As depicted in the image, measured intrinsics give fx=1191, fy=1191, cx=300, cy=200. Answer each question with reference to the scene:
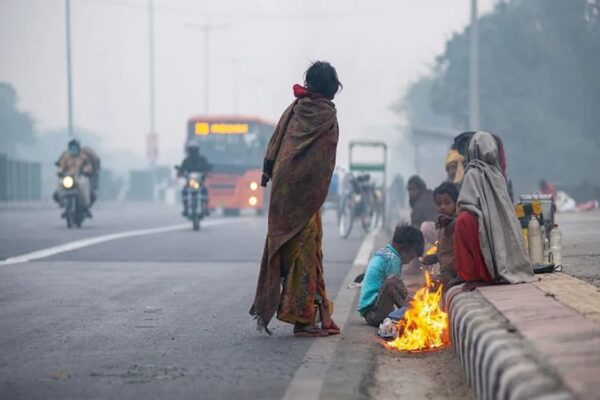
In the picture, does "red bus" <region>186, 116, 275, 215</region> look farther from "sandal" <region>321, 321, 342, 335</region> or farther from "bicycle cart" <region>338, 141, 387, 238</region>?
"sandal" <region>321, 321, 342, 335</region>

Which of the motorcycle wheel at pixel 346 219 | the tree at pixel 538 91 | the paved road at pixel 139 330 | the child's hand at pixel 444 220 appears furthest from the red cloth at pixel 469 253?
the tree at pixel 538 91

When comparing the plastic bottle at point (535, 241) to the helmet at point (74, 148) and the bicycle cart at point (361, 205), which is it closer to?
the bicycle cart at point (361, 205)

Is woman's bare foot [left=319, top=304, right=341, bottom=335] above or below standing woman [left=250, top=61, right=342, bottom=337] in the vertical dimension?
below

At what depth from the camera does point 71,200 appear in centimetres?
2367

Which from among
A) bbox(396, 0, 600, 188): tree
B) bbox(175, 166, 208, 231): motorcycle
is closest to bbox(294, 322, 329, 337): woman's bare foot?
bbox(175, 166, 208, 231): motorcycle

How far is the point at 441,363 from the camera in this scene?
291 inches

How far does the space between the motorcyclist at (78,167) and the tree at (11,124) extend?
63021 mm

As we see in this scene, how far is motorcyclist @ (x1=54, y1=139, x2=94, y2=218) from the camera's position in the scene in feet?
79.5

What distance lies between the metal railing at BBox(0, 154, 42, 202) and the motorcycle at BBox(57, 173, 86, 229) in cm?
2373

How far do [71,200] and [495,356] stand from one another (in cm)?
1921

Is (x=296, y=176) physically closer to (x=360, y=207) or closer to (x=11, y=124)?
(x=360, y=207)

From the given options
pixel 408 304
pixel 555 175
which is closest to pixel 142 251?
pixel 408 304

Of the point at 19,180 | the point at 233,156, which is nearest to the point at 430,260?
the point at 233,156

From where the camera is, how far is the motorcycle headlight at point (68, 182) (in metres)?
23.8
